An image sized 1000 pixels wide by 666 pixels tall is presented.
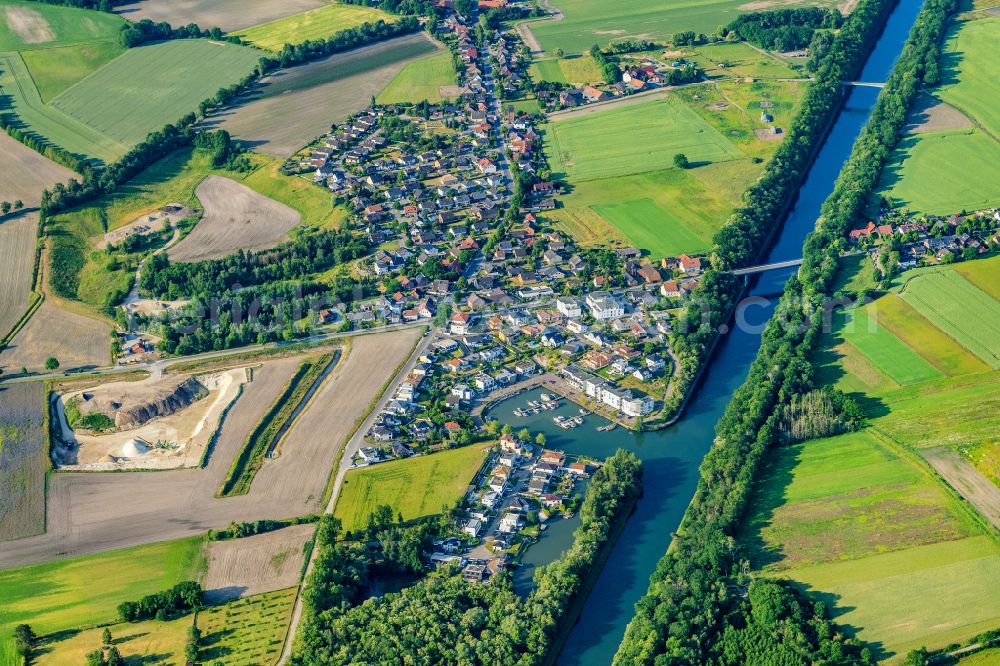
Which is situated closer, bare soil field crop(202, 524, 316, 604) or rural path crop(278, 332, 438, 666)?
rural path crop(278, 332, 438, 666)

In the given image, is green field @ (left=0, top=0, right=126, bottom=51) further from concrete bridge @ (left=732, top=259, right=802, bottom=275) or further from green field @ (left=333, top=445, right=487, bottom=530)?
green field @ (left=333, top=445, right=487, bottom=530)

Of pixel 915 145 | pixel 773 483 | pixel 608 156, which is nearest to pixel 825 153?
pixel 915 145

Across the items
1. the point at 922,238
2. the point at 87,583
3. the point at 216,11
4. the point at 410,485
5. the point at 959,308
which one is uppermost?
the point at 922,238

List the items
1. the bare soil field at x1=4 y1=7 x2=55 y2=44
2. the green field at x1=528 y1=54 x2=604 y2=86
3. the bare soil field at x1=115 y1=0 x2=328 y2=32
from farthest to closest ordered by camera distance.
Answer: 1. the bare soil field at x1=115 y1=0 x2=328 y2=32
2. the bare soil field at x1=4 y1=7 x2=55 y2=44
3. the green field at x1=528 y1=54 x2=604 y2=86

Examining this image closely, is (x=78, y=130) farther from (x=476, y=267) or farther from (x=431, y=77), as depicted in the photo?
(x=476, y=267)

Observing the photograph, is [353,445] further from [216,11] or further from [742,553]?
[216,11]

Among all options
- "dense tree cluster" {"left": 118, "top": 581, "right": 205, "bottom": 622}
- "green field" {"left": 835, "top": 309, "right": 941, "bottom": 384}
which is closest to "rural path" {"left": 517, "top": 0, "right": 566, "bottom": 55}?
"green field" {"left": 835, "top": 309, "right": 941, "bottom": 384}

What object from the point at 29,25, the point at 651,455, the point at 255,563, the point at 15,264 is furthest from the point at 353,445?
the point at 29,25
